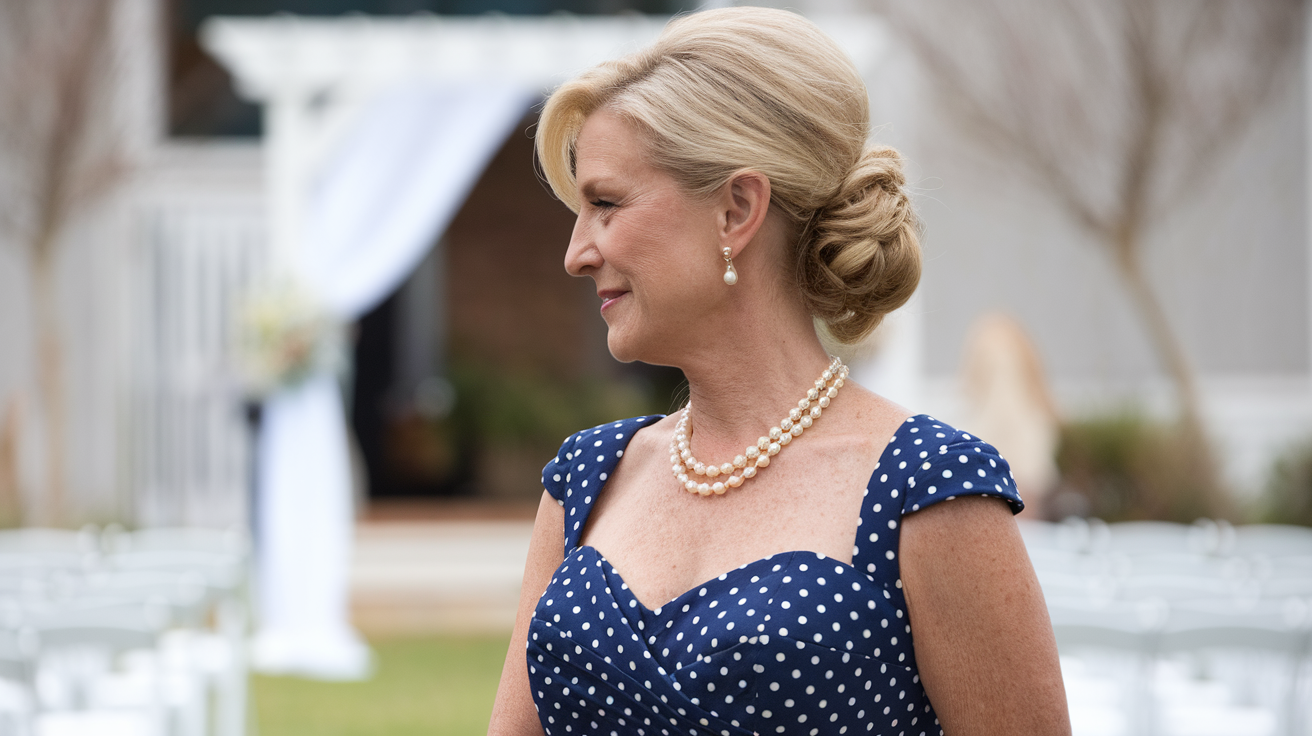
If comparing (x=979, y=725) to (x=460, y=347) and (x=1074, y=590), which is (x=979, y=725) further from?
(x=460, y=347)

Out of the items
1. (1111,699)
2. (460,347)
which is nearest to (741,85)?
(1111,699)

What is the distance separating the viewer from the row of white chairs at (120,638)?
4.25m

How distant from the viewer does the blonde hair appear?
1.48 m

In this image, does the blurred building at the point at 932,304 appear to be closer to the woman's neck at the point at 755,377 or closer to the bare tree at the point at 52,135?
the bare tree at the point at 52,135

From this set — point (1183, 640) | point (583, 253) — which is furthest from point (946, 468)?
point (1183, 640)

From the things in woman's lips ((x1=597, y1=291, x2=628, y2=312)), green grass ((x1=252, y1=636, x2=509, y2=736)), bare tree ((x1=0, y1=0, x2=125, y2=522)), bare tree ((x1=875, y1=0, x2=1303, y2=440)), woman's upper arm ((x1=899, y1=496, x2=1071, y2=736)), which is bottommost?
green grass ((x1=252, y1=636, x2=509, y2=736))

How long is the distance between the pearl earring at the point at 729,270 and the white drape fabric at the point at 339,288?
22.6 ft

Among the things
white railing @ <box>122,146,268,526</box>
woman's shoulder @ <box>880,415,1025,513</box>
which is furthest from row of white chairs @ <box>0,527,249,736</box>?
white railing @ <box>122,146,268,526</box>

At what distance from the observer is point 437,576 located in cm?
1050

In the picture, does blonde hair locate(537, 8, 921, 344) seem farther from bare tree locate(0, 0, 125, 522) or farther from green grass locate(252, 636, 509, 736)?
bare tree locate(0, 0, 125, 522)

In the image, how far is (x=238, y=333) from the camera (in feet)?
28.7

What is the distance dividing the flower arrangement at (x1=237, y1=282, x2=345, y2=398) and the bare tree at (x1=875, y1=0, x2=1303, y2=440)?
4884 mm

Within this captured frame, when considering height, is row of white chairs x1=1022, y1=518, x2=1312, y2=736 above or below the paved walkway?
above

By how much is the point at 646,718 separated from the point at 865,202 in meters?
0.67
